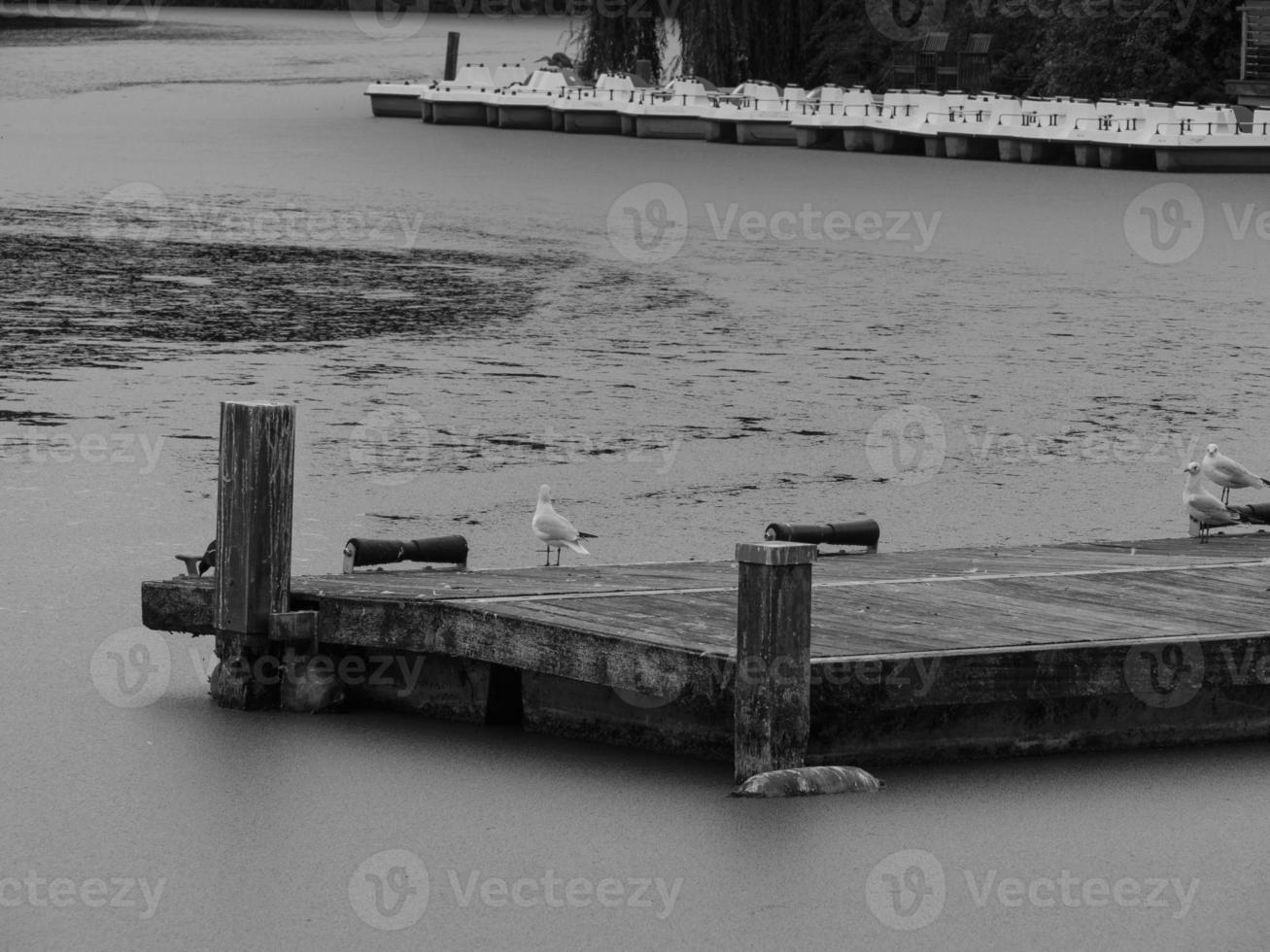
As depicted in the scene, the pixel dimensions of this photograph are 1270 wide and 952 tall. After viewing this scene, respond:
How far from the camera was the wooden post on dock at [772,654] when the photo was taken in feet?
23.7

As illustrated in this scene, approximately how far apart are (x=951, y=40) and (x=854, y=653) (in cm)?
3852

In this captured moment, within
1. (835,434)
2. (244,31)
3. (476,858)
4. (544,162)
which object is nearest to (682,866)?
(476,858)

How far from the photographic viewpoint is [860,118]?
126 feet

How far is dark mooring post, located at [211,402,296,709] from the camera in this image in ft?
28.0

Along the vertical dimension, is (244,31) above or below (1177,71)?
above

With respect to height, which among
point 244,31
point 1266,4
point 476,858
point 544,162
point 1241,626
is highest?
point 244,31

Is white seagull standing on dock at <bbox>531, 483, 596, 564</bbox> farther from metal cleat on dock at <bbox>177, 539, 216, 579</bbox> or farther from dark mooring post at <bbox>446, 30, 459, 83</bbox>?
dark mooring post at <bbox>446, 30, 459, 83</bbox>

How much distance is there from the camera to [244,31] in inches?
3199

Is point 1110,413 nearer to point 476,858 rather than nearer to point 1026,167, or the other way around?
point 476,858

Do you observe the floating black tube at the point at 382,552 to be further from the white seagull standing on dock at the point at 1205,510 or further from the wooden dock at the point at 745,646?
the white seagull standing on dock at the point at 1205,510

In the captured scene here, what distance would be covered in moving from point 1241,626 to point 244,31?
2983 inches

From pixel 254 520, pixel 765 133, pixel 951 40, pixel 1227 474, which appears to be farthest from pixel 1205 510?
pixel 951 40

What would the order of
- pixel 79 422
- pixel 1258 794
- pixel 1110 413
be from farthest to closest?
pixel 1110 413 → pixel 79 422 → pixel 1258 794

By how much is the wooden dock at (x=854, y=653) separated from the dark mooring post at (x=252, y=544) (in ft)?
0.60
